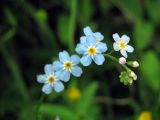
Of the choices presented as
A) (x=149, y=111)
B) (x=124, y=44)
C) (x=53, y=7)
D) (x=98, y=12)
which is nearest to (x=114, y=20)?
(x=98, y=12)

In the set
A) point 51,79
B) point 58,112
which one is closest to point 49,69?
point 51,79

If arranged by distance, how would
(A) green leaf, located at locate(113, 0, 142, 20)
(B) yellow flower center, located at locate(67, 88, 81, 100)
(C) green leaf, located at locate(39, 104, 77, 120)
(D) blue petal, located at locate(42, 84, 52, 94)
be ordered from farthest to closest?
(A) green leaf, located at locate(113, 0, 142, 20)
(B) yellow flower center, located at locate(67, 88, 81, 100)
(C) green leaf, located at locate(39, 104, 77, 120)
(D) blue petal, located at locate(42, 84, 52, 94)

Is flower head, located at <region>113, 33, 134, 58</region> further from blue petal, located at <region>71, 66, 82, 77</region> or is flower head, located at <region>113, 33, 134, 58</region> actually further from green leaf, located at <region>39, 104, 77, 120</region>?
green leaf, located at <region>39, 104, 77, 120</region>

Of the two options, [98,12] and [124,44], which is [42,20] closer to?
[98,12]

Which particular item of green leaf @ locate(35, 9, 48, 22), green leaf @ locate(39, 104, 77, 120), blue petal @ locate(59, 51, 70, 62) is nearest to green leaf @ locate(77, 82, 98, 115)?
green leaf @ locate(39, 104, 77, 120)

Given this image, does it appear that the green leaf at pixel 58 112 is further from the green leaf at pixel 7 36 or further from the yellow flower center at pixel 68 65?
the yellow flower center at pixel 68 65

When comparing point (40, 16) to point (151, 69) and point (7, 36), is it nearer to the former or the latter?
point (7, 36)

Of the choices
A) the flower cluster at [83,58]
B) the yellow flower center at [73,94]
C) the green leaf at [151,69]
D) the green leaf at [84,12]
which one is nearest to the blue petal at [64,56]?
the flower cluster at [83,58]
